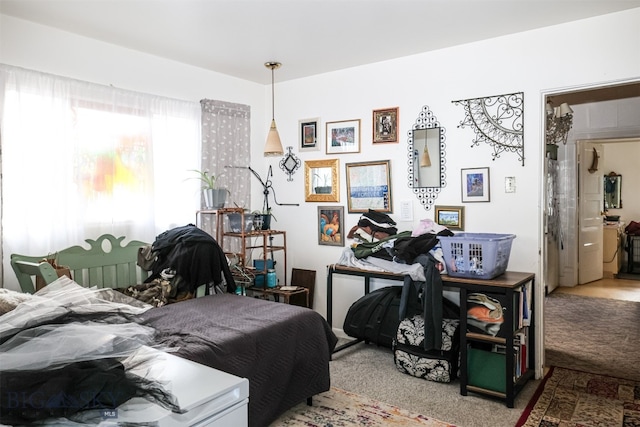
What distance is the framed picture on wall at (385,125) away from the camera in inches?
156

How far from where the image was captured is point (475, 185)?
3539 millimetres

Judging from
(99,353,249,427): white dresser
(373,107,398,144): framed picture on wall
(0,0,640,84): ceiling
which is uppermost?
(0,0,640,84): ceiling

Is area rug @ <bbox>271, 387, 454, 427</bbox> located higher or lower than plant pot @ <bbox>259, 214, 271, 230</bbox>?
lower

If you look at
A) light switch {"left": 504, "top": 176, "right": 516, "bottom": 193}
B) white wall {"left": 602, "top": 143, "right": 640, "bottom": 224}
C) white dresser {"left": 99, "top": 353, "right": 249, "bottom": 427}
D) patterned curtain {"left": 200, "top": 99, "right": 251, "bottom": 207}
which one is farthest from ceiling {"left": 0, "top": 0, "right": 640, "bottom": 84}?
white wall {"left": 602, "top": 143, "right": 640, "bottom": 224}

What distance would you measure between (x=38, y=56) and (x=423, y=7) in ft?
8.70

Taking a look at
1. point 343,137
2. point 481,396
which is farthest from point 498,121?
point 481,396

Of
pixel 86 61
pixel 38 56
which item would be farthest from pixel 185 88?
pixel 38 56

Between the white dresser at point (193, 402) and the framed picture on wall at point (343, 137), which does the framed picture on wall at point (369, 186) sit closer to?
the framed picture on wall at point (343, 137)

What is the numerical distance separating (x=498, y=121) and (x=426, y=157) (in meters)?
0.63

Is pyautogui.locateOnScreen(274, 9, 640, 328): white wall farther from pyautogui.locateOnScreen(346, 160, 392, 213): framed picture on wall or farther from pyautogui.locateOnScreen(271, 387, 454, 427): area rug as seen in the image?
pyautogui.locateOnScreen(271, 387, 454, 427): area rug

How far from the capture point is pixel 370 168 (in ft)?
13.5

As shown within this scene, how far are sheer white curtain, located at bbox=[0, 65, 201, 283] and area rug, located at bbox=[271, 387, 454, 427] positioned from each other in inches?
76.9

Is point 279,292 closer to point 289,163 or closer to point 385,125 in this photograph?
point 289,163

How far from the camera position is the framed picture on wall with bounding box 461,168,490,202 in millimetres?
3488
